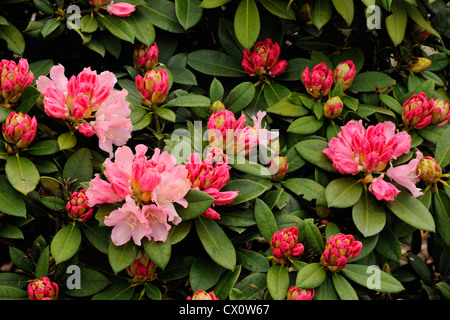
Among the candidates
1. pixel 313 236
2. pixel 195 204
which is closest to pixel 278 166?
pixel 313 236

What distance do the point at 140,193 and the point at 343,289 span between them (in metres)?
0.65

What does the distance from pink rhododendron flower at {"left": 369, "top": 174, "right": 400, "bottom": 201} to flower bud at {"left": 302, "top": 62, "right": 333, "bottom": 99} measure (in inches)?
15.5

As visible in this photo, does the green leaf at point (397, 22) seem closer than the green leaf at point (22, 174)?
No

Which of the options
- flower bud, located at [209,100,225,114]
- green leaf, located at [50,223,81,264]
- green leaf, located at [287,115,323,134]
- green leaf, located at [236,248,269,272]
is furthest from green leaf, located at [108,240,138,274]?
green leaf, located at [287,115,323,134]

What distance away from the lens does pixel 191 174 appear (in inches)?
57.9

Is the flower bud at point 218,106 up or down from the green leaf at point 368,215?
up

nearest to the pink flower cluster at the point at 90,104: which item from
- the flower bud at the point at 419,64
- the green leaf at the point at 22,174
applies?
the green leaf at the point at 22,174

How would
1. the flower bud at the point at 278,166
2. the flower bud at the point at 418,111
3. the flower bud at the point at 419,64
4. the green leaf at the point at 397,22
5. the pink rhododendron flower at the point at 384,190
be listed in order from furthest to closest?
the flower bud at the point at 419,64
the green leaf at the point at 397,22
the flower bud at the point at 418,111
the flower bud at the point at 278,166
the pink rhododendron flower at the point at 384,190

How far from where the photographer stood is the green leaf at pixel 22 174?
1463 millimetres

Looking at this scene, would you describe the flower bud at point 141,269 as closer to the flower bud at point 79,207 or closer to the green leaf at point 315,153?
the flower bud at point 79,207

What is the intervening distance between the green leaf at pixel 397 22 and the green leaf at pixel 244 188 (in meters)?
0.79

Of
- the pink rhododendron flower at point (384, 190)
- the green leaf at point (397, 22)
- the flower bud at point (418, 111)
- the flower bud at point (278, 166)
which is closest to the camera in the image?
the pink rhododendron flower at point (384, 190)

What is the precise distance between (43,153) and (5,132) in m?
0.12

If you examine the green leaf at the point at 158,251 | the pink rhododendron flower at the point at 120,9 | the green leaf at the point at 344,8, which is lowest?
the green leaf at the point at 158,251
